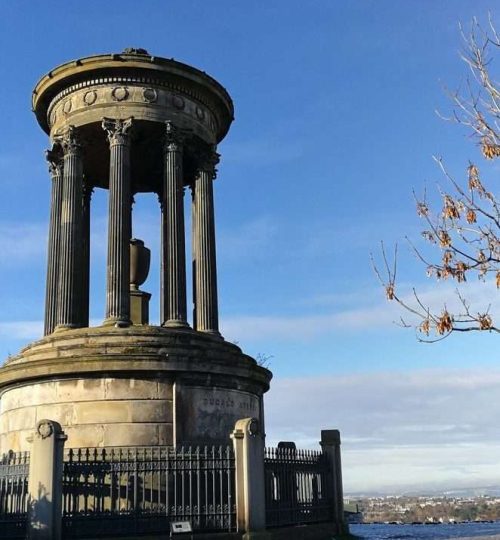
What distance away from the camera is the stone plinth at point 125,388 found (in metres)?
19.1

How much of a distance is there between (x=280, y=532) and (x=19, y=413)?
7.77 metres

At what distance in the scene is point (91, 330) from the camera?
66.5 ft

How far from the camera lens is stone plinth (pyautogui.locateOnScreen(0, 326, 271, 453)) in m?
19.1

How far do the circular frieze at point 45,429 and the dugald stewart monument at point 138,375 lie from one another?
20mm

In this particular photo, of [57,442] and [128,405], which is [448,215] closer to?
[57,442]

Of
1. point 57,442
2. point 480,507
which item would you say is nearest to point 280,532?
point 57,442

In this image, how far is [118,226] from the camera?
70.7 feet

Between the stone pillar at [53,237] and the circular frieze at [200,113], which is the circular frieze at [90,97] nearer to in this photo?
the stone pillar at [53,237]

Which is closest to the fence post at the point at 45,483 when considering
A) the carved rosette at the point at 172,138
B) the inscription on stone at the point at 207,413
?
the inscription on stone at the point at 207,413

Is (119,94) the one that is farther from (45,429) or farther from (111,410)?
(45,429)

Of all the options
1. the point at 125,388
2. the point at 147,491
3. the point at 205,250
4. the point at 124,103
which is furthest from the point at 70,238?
the point at 147,491

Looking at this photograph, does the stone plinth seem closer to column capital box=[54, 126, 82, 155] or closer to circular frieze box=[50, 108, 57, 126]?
column capital box=[54, 126, 82, 155]

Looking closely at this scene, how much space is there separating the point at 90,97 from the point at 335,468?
42.6ft

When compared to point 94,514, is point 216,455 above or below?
above
